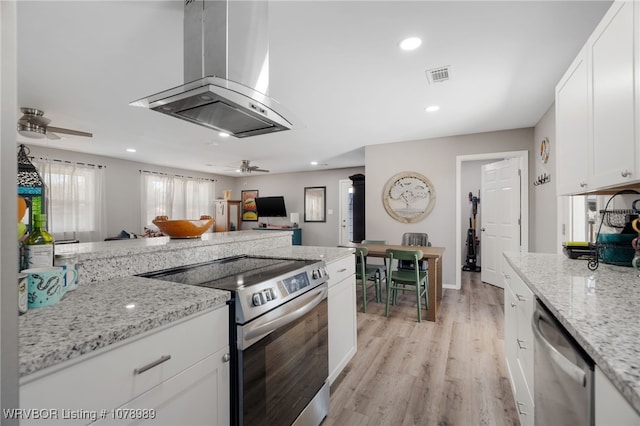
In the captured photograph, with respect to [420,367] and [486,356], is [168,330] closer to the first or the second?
[420,367]

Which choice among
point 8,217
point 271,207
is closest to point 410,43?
point 8,217

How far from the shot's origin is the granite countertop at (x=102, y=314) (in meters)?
0.62

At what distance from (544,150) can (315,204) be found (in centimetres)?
519

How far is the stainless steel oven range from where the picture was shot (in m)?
1.08

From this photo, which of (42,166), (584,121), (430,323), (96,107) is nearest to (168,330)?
(584,121)

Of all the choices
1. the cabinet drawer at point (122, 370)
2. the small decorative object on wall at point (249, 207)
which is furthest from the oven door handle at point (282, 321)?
the small decorative object on wall at point (249, 207)

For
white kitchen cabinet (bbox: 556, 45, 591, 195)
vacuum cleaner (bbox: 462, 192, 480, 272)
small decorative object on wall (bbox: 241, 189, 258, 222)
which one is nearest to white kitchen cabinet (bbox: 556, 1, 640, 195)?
white kitchen cabinet (bbox: 556, 45, 591, 195)

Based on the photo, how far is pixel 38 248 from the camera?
975 mm

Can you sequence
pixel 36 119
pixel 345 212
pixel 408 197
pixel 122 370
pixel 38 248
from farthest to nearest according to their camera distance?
pixel 345 212 < pixel 408 197 < pixel 36 119 < pixel 38 248 < pixel 122 370

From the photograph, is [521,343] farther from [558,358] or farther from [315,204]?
[315,204]

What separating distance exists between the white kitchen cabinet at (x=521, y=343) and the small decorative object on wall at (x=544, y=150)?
2.20 meters


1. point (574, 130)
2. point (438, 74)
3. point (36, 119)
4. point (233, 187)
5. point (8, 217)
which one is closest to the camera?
point (8, 217)

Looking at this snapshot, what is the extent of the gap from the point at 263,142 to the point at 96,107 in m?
2.16

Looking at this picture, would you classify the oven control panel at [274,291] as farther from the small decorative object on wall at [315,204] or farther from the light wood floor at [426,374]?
the small decorative object on wall at [315,204]
